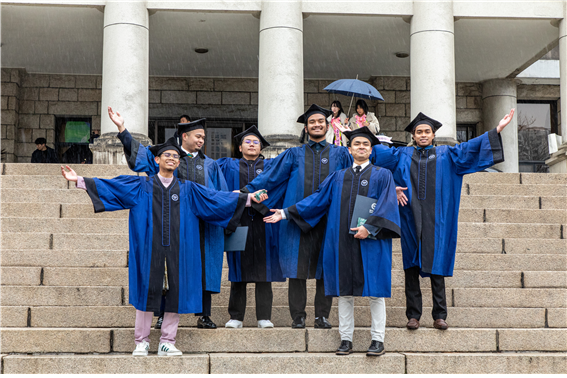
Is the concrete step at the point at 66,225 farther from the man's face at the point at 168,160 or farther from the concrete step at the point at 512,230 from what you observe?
the concrete step at the point at 512,230

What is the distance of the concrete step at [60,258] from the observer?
283 inches

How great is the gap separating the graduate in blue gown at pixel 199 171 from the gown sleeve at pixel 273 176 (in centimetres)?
34

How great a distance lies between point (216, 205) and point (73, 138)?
11.8 m

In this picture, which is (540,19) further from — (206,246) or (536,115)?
(206,246)

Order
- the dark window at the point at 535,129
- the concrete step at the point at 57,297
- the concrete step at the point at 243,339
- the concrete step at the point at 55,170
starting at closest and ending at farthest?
the concrete step at the point at 243,339
the concrete step at the point at 57,297
the concrete step at the point at 55,170
the dark window at the point at 535,129

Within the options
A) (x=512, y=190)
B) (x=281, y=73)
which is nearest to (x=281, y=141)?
(x=281, y=73)

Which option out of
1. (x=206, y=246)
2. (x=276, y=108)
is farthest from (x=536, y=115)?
(x=206, y=246)

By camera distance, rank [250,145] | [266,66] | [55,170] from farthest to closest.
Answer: [266,66] < [55,170] < [250,145]

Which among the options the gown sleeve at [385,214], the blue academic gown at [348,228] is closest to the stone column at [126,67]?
the blue academic gown at [348,228]

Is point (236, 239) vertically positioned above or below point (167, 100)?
below

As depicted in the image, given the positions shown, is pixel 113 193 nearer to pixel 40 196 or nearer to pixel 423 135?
pixel 423 135

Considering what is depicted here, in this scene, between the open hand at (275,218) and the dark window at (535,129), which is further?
the dark window at (535,129)

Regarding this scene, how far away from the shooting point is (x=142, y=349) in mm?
5664

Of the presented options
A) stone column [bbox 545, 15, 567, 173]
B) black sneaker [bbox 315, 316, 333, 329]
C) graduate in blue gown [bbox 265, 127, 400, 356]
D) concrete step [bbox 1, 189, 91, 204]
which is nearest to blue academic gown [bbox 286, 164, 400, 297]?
graduate in blue gown [bbox 265, 127, 400, 356]
